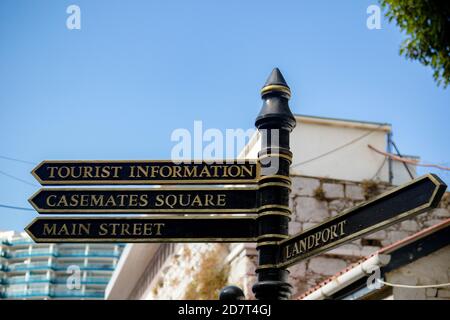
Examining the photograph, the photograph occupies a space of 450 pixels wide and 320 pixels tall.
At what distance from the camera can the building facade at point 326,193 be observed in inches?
589

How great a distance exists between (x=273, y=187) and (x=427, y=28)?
232 inches

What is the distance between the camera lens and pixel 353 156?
16.0 meters

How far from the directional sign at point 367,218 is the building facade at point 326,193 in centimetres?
981

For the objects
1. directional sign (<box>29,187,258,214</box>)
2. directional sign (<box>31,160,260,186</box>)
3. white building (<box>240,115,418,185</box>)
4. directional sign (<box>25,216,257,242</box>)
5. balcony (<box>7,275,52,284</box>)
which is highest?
balcony (<box>7,275,52,284</box>)

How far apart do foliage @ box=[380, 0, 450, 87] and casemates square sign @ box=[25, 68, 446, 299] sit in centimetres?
521

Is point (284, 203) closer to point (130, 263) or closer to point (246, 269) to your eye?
point (246, 269)

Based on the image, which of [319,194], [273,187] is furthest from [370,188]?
[273,187]

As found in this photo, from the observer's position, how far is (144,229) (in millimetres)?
4977

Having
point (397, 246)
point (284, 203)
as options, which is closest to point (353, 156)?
point (397, 246)

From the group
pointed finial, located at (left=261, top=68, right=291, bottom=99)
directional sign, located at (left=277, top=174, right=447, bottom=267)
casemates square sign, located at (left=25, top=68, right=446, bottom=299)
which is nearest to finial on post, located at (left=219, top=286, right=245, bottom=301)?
Result: casemates square sign, located at (left=25, top=68, right=446, bottom=299)

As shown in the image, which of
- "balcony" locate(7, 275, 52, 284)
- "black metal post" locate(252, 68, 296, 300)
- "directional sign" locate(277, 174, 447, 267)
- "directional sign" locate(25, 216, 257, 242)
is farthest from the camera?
"balcony" locate(7, 275, 52, 284)

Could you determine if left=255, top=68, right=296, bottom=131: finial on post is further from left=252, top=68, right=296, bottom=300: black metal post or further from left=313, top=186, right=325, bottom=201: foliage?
left=313, top=186, right=325, bottom=201: foliage

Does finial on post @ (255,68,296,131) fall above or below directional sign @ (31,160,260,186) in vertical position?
above

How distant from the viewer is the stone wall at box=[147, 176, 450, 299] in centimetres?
1485
